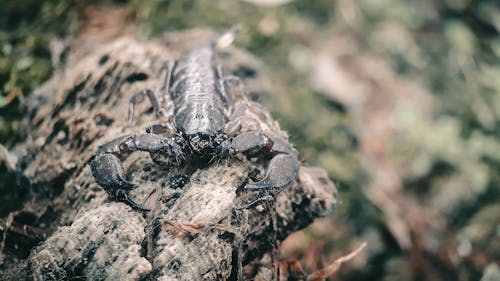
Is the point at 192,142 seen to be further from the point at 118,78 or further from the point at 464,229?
the point at 464,229

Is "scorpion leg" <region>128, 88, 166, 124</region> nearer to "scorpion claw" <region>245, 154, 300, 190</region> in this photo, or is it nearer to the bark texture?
the bark texture

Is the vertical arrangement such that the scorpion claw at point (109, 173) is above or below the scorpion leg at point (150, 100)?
below

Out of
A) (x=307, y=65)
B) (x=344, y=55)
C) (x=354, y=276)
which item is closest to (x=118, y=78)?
(x=307, y=65)

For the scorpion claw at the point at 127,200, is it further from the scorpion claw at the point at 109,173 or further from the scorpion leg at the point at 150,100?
the scorpion leg at the point at 150,100

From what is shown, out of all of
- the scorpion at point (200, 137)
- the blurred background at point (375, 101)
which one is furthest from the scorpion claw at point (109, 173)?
the blurred background at point (375, 101)

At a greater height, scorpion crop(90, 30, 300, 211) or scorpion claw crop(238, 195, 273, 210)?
scorpion crop(90, 30, 300, 211)

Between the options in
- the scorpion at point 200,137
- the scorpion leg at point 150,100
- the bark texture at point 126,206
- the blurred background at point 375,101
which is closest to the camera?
the bark texture at point 126,206

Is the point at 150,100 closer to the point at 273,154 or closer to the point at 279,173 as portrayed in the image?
the point at 273,154

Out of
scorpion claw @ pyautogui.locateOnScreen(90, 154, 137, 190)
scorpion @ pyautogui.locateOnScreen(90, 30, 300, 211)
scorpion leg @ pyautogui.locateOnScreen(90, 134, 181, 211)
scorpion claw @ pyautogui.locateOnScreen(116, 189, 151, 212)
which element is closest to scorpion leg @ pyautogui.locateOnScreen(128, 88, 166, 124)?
scorpion @ pyautogui.locateOnScreen(90, 30, 300, 211)
